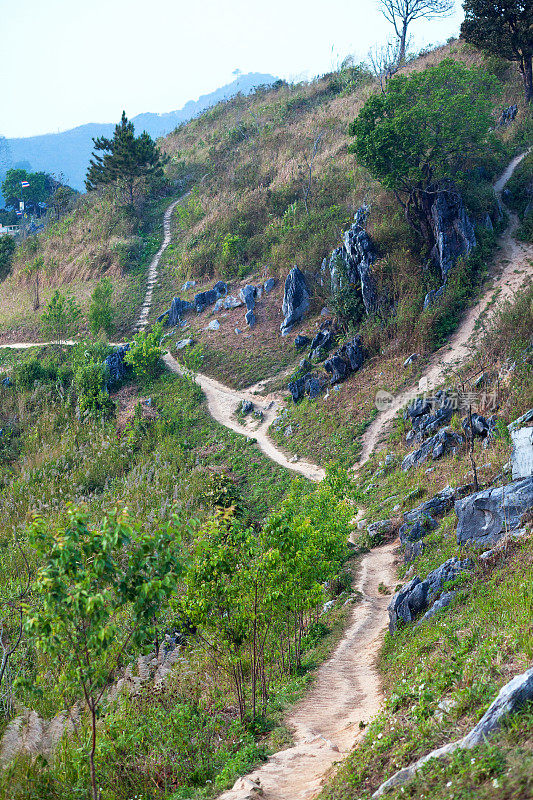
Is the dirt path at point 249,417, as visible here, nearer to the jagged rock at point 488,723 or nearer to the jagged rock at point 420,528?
the jagged rock at point 420,528

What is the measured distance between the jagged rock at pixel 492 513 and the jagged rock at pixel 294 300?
1949cm

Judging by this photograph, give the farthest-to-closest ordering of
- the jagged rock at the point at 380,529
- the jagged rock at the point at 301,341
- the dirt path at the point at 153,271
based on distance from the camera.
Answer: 1. the dirt path at the point at 153,271
2. the jagged rock at the point at 301,341
3. the jagged rock at the point at 380,529

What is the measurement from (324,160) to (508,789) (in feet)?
128

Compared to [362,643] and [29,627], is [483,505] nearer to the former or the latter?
[362,643]

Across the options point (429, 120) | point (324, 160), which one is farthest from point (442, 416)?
point (324, 160)

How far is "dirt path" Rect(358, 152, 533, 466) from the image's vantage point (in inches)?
833

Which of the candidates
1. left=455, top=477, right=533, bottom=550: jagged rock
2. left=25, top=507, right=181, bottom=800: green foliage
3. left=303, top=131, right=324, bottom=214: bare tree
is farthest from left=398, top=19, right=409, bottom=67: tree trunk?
left=25, top=507, right=181, bottom=800: green foliage

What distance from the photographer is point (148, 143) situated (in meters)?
45.1

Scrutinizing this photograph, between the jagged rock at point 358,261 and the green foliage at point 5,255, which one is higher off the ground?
the green foliage at point 5,255

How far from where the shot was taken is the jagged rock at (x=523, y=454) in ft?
34.6

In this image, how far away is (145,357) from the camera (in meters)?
29.7

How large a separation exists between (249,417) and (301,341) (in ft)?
16.4

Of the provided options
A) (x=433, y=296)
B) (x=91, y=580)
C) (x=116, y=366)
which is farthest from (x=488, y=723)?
(x=116, y=366)

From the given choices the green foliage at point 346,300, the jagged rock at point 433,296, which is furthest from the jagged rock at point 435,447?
the green foliage at point 346,300
